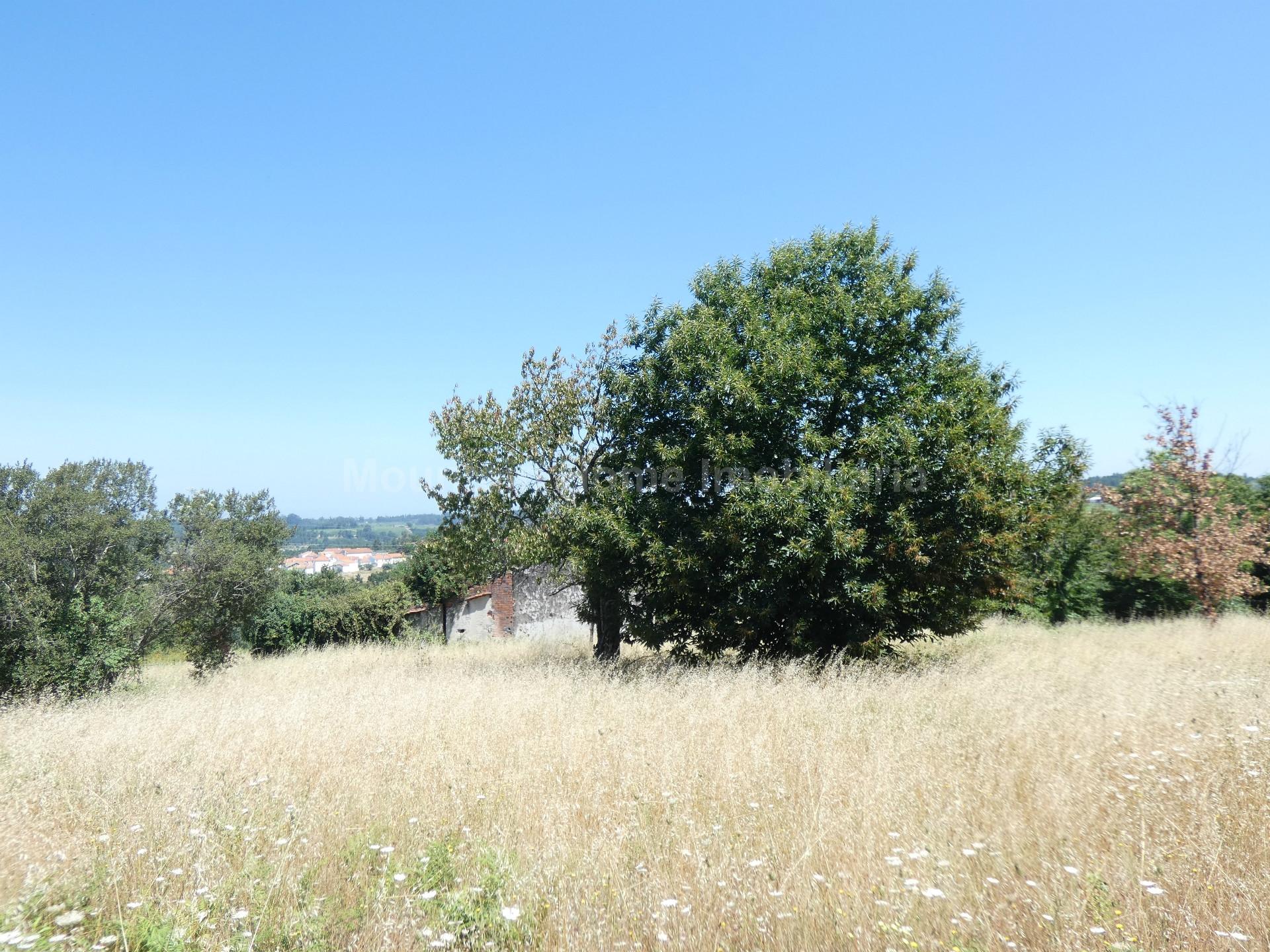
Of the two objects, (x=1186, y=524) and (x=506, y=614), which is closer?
(x=1186, y=524)

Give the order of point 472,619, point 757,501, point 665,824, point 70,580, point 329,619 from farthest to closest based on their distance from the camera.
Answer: point 472,619 → point 329,619 → point 70,580 → point 757,501 → point 665,824

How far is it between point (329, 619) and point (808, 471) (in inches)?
1401

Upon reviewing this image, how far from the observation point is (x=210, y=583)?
20516mm

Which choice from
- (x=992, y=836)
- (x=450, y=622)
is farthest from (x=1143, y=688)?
(x=450, y=622)

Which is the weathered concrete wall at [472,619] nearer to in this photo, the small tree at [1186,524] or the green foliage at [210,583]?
the green foliage at [210,583]

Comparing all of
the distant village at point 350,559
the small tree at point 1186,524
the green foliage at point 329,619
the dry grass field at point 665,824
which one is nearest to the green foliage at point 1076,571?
the small tree at point 1186,524

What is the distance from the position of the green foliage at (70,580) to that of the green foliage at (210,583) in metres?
1.23

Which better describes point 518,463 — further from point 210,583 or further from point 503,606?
point 503,606

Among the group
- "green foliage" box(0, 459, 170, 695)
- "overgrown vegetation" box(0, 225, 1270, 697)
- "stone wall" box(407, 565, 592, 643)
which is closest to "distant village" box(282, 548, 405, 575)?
"stone wall" box(407, 565, 592, 643)

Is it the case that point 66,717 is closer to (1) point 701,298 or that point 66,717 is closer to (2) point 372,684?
(2) point 372,684

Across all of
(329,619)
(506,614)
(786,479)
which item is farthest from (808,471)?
(329,619)

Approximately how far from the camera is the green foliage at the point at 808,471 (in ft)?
38.4

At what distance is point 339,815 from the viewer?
16.8 ft

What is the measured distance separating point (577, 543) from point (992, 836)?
34.0 feet
